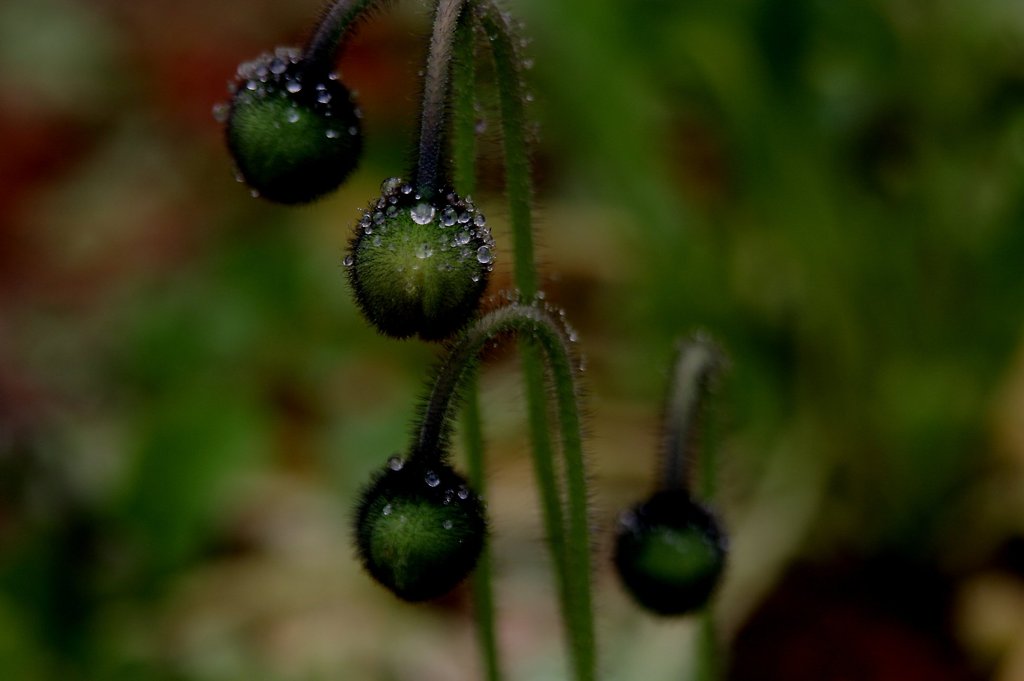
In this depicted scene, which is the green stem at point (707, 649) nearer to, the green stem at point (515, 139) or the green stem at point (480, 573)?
the green stem at point (480, 573)

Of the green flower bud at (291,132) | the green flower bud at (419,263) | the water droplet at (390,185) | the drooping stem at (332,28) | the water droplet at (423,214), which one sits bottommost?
the green flower bud at (419,263)

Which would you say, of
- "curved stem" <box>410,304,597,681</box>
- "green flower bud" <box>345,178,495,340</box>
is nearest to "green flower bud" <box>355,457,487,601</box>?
"curved stem" <box>410,304,597,681</box>

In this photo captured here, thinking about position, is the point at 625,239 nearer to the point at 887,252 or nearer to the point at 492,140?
the point at 887,252

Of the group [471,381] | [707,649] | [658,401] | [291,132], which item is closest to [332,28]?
[291,132]

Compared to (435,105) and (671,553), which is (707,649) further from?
(435,105)

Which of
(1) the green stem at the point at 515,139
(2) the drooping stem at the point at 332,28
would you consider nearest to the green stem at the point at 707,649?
(1) the green stem at the point at 515,139

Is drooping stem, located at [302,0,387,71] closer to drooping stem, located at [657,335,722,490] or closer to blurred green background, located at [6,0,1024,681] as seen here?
drooping stem, located at [657,335,722,490]
